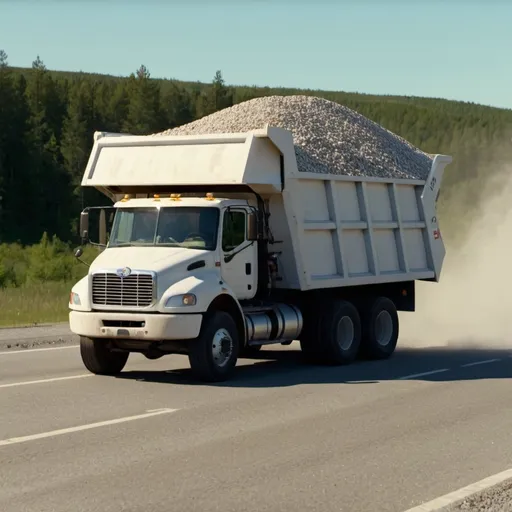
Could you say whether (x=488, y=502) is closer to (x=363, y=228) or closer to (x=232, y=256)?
(x=232, y=256)

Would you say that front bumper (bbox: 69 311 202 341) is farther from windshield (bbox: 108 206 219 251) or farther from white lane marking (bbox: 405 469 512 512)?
white lane marking (bbox: 405 469 512 512)

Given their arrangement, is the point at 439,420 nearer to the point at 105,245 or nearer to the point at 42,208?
the point at 105,245

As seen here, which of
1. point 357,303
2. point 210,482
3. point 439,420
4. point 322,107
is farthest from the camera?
point 322,107

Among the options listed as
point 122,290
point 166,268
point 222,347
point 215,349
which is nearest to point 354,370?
point 222,347

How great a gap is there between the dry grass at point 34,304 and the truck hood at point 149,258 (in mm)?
7803

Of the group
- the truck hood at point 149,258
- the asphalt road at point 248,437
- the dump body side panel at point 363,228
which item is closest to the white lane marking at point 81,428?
the asphalt road at point 248,437

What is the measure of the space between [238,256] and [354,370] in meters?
2.52

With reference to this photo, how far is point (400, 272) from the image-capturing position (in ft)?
58.4

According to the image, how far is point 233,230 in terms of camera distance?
14727 millimetres

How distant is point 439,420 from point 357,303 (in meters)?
6.21

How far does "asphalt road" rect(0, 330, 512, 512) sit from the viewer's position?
7871mm

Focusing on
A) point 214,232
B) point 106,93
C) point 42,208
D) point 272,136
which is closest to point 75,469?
point 214,232

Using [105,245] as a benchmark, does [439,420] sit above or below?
below

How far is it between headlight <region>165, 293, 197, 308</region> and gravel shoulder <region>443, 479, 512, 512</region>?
20.1 feet
